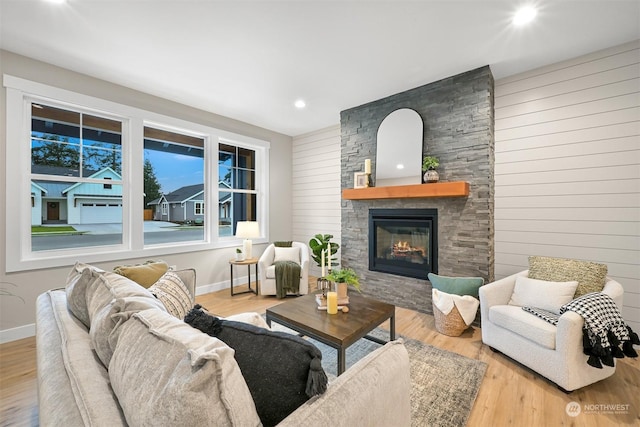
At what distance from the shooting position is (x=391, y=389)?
921mm

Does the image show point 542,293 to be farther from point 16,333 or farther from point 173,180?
point 16,333

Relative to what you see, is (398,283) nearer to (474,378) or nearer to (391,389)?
(474,378)

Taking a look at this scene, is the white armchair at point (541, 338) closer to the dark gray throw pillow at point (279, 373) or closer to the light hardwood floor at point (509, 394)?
the light hardwood floor at point (509, 394)

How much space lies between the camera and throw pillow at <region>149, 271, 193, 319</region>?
152 cm

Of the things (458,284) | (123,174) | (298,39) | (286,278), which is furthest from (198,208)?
(458,284)

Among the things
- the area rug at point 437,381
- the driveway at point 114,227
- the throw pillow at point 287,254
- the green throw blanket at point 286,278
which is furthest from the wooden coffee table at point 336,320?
the driveway at point 114,227

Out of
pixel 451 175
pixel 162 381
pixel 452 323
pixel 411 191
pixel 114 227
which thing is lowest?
pixel 452 323

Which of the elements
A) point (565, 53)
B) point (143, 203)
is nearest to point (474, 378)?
point (565, 53)

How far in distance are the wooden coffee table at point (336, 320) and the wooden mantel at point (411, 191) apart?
143 cm

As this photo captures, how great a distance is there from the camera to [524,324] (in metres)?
1.96

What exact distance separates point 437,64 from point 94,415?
3.36m

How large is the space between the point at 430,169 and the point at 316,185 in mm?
2191

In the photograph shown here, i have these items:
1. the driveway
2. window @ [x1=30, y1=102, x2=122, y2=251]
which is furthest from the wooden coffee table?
window @ [x1=30, y1=102, x2=122, y2=251]

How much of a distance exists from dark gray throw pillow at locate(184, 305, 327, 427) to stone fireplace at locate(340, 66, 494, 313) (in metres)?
2.63
